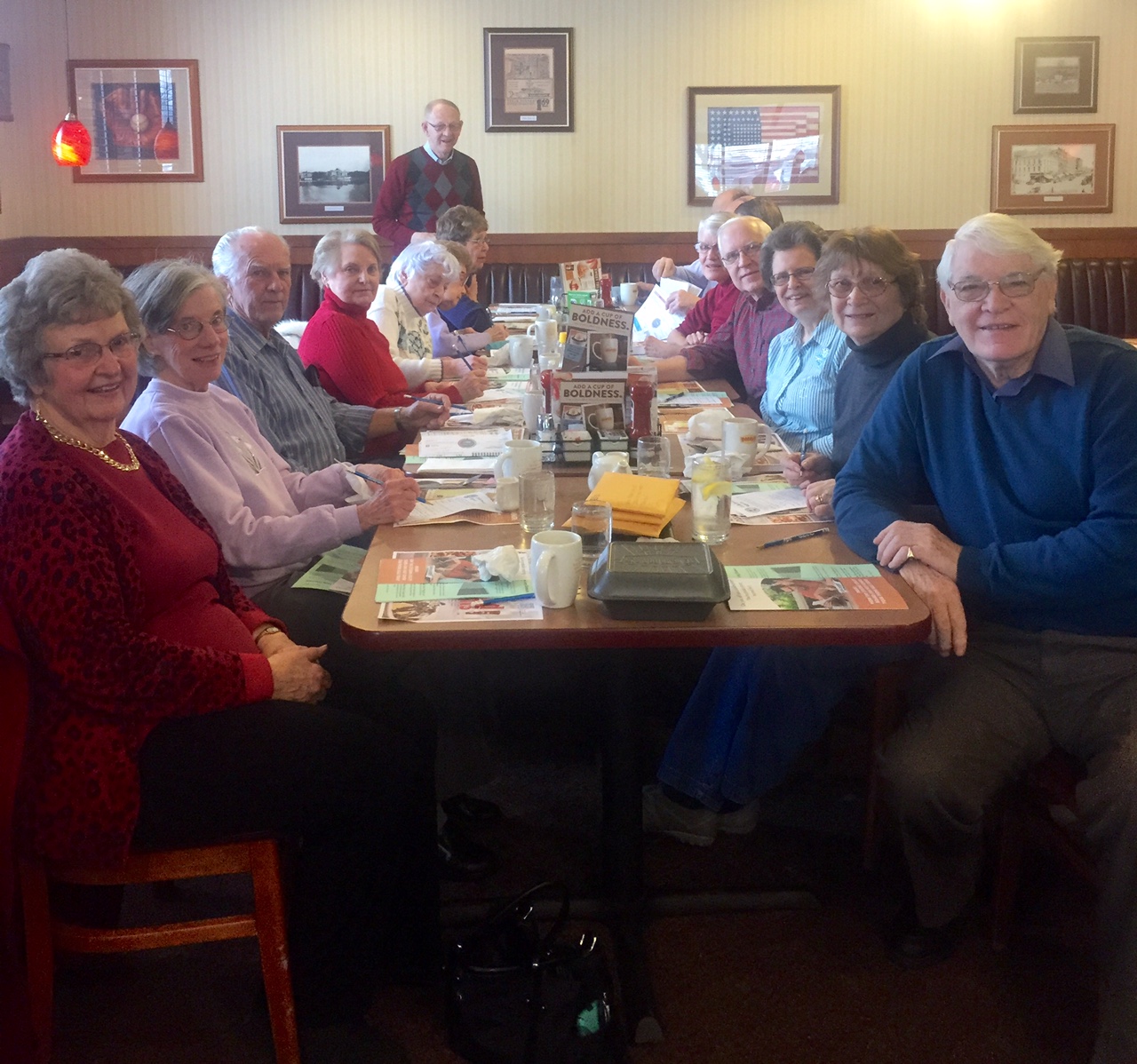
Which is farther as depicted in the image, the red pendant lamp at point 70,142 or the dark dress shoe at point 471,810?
the red pendant lamp at point 70,142

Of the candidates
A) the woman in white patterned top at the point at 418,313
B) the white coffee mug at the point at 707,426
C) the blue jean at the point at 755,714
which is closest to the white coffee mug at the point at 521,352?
the woman in white patterned top at the point at 418,313

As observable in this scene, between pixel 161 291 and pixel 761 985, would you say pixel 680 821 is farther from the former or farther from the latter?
pixel 161 291

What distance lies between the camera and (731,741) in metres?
2.29

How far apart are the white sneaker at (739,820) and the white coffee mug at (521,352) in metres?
2.28

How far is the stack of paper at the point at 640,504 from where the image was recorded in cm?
197

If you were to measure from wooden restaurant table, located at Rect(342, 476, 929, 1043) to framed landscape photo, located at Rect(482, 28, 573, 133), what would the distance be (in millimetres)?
4663

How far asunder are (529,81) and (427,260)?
2.80 meters

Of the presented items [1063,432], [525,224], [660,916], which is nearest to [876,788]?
[660,916]

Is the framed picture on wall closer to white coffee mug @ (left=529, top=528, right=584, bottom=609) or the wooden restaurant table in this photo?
the wooden restaurant table

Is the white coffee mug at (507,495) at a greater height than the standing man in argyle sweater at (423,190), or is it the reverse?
the standing man in argyle sweater at (423,190)

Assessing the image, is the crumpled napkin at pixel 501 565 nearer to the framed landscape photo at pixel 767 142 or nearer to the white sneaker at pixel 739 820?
the white sneaker at pixel 739 820

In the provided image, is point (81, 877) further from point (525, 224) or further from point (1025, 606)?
point (525, 224)

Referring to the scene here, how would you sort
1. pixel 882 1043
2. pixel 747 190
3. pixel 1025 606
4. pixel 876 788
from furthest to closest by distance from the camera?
1. pixel 747 190
2. pixel 876 788
3. pixel 1025 606
4. pixel 882 1043

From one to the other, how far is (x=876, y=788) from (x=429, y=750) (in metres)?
0.87
